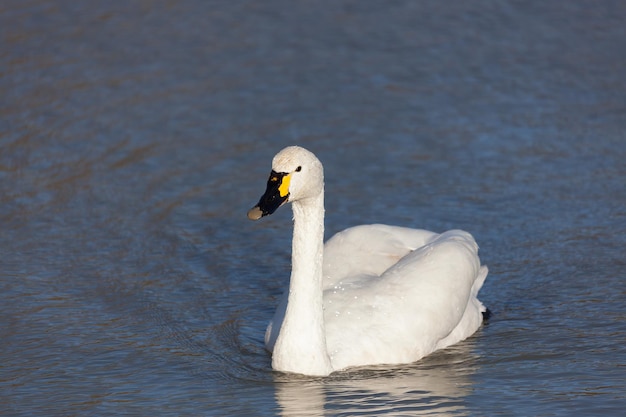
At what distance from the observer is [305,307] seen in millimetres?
6898

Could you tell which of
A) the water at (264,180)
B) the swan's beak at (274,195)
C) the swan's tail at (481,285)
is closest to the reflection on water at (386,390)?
the water at (264,180)

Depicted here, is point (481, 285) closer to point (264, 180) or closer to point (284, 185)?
point (284, 185)

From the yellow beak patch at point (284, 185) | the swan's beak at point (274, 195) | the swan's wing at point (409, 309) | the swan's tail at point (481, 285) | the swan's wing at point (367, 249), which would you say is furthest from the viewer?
the swan's tail at point (481, 285)

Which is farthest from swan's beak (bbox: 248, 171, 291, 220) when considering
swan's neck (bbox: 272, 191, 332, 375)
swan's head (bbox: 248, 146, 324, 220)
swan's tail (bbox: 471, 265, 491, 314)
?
swan's tail (bbox: 471, 265, 491, 314)

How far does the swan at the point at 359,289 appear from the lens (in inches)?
271

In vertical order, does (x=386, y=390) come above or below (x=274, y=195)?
below

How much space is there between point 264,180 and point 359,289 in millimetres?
3364

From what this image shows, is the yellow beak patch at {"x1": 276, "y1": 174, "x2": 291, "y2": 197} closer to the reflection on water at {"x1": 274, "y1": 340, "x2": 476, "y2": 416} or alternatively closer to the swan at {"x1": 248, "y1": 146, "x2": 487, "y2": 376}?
the swan at {"x1": 248, "y1": 146, "x2": 487, "y2": 376}

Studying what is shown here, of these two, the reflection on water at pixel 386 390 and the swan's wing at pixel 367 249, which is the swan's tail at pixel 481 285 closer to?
the swan's wing at pixel 367 249

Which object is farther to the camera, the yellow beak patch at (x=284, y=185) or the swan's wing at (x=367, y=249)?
the swan's wing at (x=367, y=249)

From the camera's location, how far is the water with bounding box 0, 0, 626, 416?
6.89 m

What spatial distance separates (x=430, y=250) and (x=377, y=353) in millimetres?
959

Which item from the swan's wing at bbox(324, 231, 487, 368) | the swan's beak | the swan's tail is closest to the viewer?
the swan's beak

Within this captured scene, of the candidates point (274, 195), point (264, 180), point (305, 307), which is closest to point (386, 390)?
point (305, 307)
